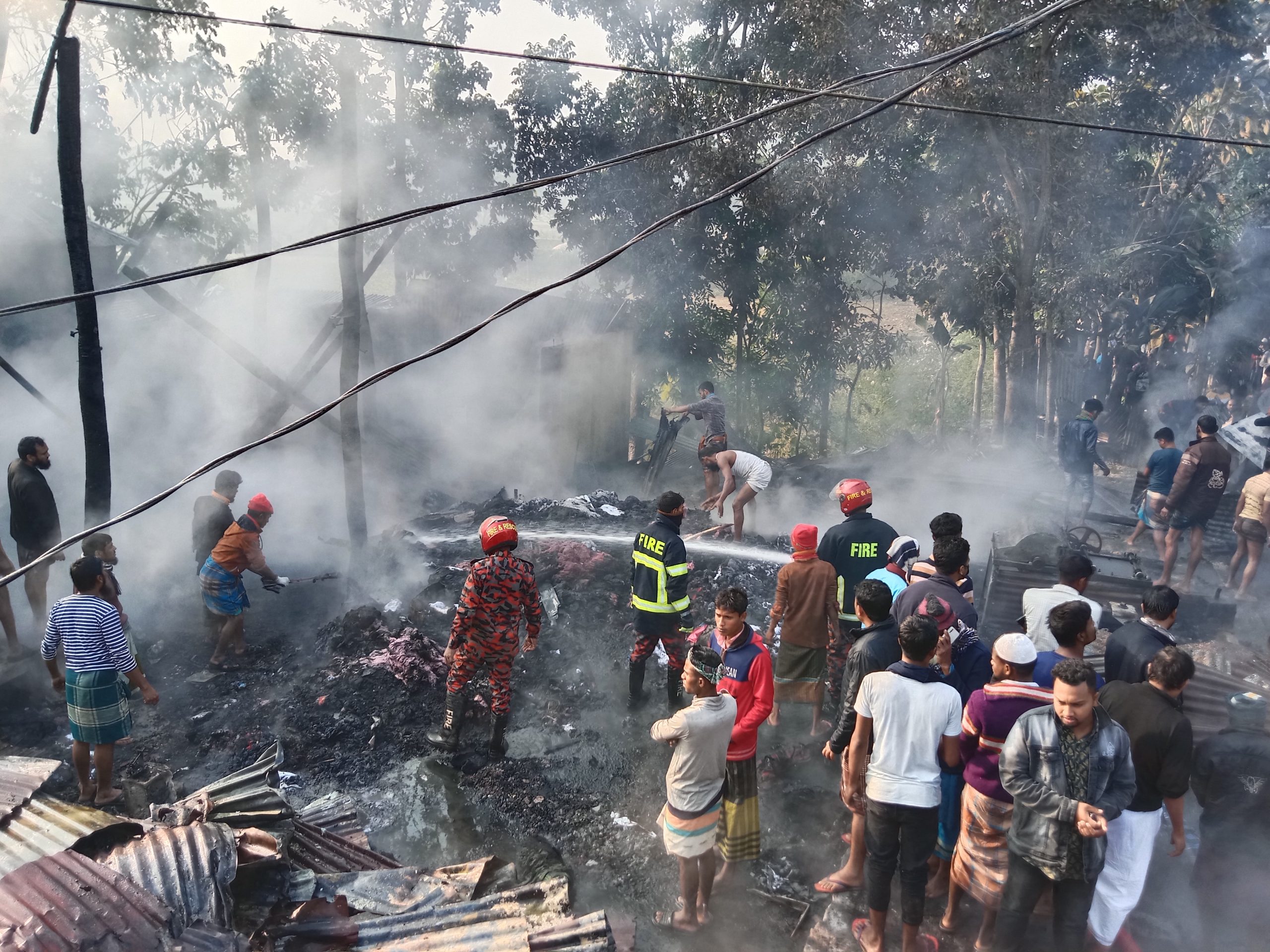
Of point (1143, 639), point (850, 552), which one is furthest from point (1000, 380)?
point (1143, 639)

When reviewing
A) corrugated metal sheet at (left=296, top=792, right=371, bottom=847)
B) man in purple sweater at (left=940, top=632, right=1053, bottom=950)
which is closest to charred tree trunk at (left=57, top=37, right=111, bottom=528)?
corrugated metal sheet at (left=296, top=792, right=371, bottom=847)

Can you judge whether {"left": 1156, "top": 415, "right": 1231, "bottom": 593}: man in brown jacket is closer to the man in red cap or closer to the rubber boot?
the rubber boot

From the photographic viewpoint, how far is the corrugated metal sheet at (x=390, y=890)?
3.95 meters

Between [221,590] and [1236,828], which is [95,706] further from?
[1236,828]

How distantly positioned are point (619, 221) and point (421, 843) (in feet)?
39.1

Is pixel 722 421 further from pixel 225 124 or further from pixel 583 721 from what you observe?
pixel 225 124

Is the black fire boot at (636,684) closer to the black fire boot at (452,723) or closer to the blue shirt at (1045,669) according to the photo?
the black fire boot at (452,723)

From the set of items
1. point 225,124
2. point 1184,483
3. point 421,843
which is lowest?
point 421,843

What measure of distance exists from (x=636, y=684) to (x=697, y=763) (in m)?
2.52

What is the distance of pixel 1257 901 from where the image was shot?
4.30m

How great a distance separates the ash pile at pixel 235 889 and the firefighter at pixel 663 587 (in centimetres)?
198

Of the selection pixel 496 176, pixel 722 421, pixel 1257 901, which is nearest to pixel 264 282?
pixel 496 176

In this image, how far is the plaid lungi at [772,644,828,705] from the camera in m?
5.82

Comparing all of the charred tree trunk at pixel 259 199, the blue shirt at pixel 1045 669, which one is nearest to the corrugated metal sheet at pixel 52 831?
the blue shirt at pixel 1045 669
